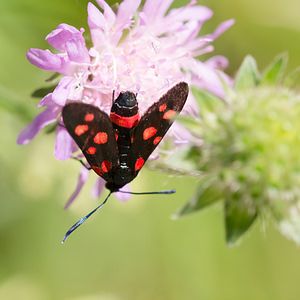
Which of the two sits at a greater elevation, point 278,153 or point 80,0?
point 80,0

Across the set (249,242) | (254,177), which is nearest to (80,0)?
(254,177)

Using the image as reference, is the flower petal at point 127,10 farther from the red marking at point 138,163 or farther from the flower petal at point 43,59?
the red marking at point 138,163

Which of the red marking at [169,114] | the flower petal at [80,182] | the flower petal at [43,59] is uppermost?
the flower petal at [43,59]

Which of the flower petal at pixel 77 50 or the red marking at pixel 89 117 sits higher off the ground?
the flower petal at pixel 77 50

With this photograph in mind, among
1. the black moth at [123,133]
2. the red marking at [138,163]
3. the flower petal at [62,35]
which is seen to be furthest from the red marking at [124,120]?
the flower petal at [62,35]

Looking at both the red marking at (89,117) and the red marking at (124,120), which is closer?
the red marking at (89,117)

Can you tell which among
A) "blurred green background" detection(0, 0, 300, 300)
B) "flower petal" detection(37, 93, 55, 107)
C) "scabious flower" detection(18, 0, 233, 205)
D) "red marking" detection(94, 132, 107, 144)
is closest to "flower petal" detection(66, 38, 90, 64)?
"scabious flower" detection(18, 0, 233, 205)

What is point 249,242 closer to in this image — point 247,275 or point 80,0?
point 247,275

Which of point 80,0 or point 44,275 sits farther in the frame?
point 44,275
